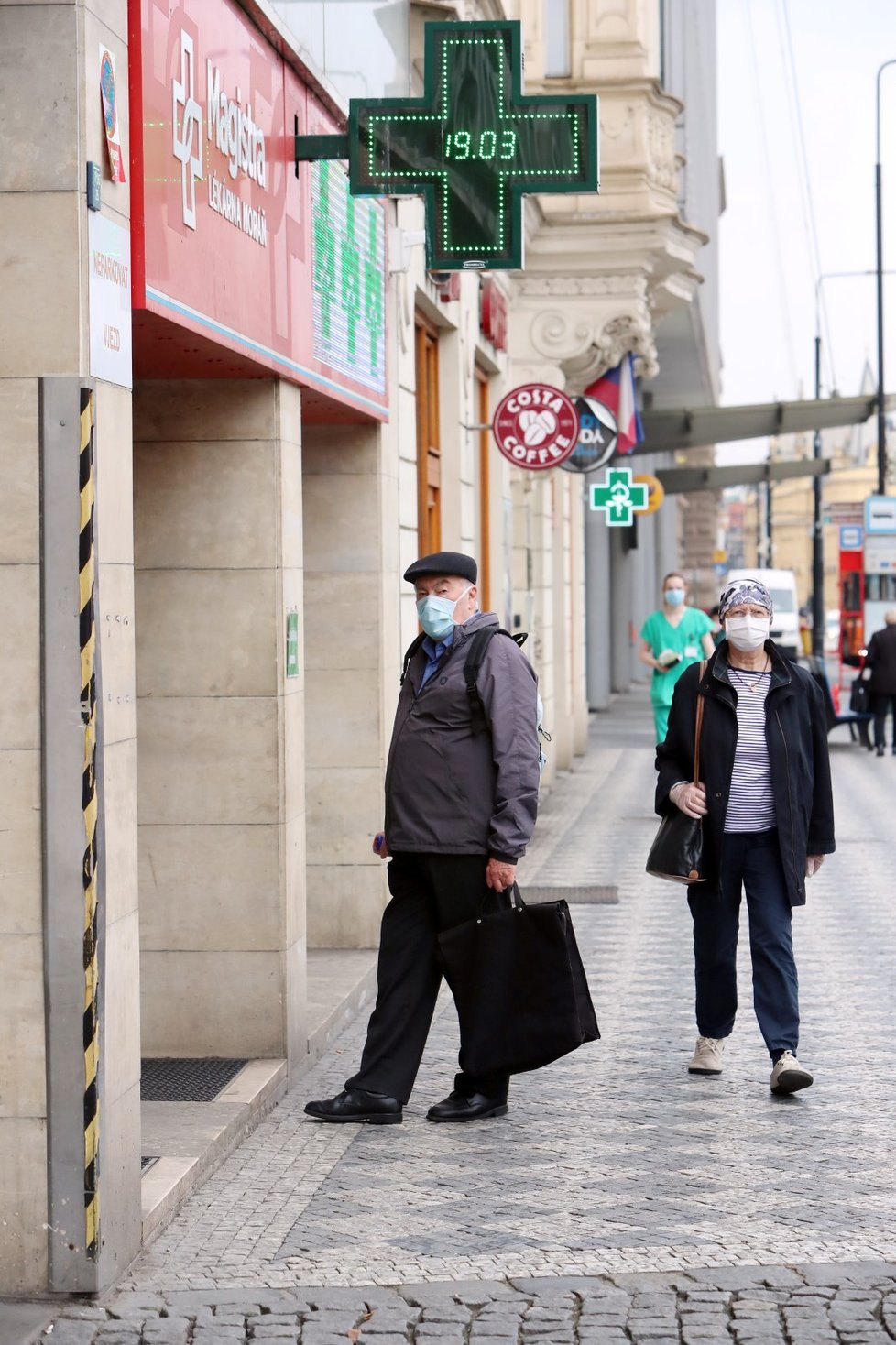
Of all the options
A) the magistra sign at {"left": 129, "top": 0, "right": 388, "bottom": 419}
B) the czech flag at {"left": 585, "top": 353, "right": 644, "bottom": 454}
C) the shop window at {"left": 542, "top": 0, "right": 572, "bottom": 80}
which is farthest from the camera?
the czech flag at {"left": 585, "top": 353, "right": 644, "bottom": 454}

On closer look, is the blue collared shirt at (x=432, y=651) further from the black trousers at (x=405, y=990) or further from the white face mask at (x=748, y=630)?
the white face mask at (x=748, y=630)

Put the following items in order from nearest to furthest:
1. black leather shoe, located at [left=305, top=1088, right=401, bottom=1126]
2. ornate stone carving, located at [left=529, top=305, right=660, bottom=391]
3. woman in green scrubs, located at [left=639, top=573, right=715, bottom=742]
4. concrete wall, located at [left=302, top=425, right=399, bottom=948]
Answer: black leather shoe, located at [left=305, top=1088, right=401, bottom=1126]
concrete wall, located at [left=302, top=425, right=399, bottom=948]
woman in green scrubs, located at [left=639, top=573, right=715, bottom=742]
ornate stone carving, located at [left=529, top=305, right=660, bottom=391]

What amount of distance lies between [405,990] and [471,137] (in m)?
3.03

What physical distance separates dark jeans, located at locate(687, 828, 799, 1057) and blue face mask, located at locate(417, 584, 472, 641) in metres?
1.35

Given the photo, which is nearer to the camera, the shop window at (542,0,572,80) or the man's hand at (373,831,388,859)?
the man's hand at (373,831,388,859)

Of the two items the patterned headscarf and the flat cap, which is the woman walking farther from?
the flat cap

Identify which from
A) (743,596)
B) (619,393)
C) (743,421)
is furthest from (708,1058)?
(743,421)

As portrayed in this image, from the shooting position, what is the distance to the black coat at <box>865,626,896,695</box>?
23438 millimetres

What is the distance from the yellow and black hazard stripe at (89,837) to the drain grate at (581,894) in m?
6.91

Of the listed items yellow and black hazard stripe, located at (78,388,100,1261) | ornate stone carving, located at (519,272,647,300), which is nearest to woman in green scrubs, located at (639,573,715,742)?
ornate stone carving, located at (519,272,647,300)

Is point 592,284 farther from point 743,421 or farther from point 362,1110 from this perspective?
point 743,421

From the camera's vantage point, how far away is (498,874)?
6.79 m

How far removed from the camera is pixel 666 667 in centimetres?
1608

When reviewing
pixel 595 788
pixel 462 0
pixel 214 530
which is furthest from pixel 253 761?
pixel 595 788
